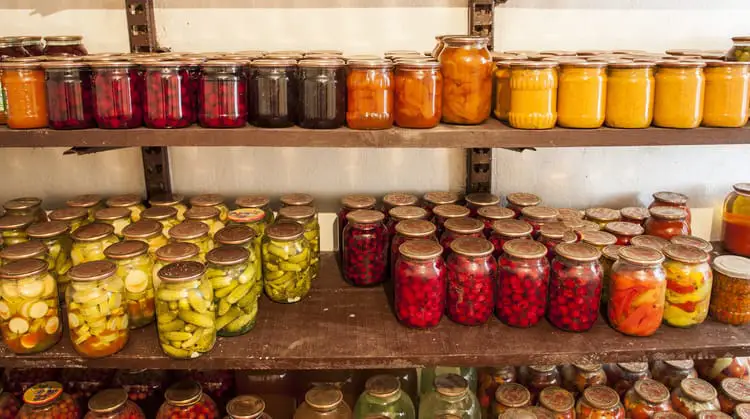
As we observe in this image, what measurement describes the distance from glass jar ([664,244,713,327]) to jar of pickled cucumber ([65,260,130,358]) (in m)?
1.25

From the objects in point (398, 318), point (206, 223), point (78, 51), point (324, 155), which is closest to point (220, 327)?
point (206, 223)

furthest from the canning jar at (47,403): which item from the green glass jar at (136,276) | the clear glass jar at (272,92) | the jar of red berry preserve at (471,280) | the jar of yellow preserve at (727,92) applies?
the jar of yellow preserve at (727,92)

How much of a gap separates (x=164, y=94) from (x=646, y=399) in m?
1.39

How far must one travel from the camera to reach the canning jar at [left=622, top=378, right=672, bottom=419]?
63.9 inches

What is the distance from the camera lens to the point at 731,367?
5.75 ft

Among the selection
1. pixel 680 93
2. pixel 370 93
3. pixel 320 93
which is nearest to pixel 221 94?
pixel 320 93

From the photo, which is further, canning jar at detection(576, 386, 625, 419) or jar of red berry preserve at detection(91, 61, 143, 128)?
canning jar at detection(576, 386, 625, 419)

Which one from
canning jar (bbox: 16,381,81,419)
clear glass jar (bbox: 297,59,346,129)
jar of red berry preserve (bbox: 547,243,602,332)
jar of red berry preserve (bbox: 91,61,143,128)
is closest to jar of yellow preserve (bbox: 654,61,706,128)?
jar of red berry preserve (bbox: 547,243,602,332)

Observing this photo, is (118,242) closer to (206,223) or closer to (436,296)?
(206,223)

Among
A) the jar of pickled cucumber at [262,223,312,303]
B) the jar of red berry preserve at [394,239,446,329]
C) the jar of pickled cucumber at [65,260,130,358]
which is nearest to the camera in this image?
the jar of pickled cucumber at [65,260,130,358]

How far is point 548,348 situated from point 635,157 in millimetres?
797

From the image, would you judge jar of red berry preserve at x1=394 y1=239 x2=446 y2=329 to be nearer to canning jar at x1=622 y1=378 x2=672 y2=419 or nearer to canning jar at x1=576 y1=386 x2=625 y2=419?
canning jar at x1=576 y1=386 x2=625 y2=419

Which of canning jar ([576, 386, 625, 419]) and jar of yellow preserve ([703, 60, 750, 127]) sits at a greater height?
jar of yellow preserve ([703, 60, 750, 127])

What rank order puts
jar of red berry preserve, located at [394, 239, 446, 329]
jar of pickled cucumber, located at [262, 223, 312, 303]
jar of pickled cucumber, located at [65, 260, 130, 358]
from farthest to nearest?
1. jar of pickled cucumber, located at [262, 223, 312, 303]
2. jar of red berry preserve, located at [394, 239, 446, 329]
3. jar of pickled cucumber, located at [65, 260, 130, 358]
